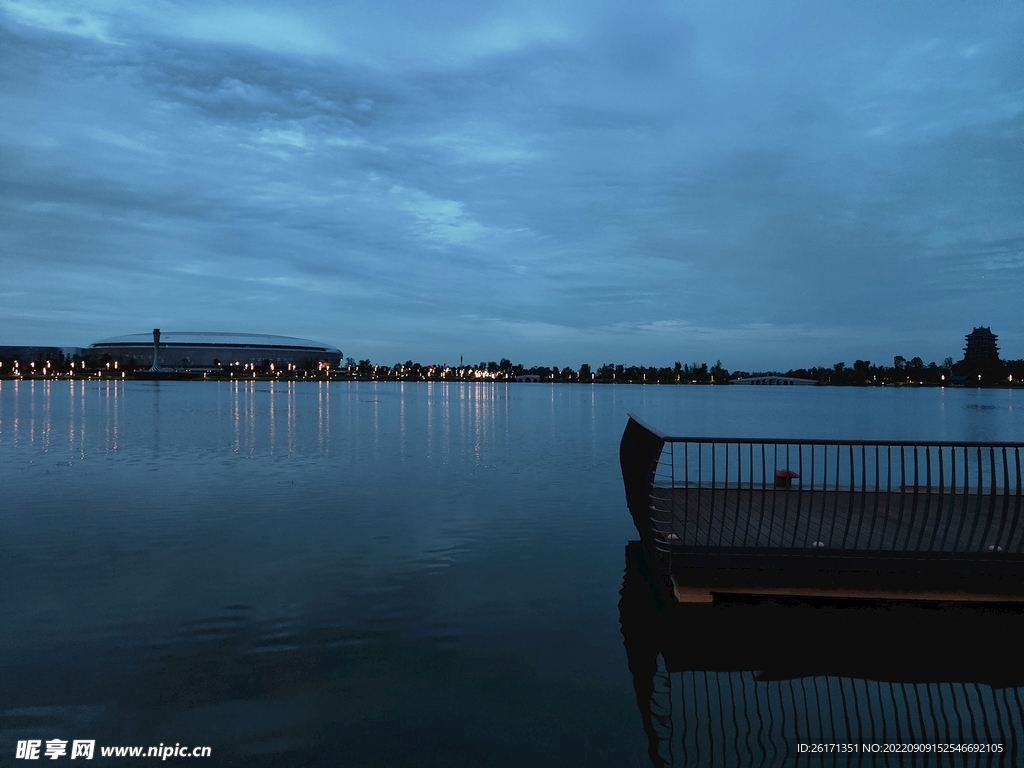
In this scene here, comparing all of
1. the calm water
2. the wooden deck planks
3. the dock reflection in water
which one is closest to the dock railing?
the wooden deck planks

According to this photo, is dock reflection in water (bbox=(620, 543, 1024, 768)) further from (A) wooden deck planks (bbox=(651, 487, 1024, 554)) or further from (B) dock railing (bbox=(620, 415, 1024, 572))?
(A) wooden deck planks (bbox=(651, 487, 1024, 554))

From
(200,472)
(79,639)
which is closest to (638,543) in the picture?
(79,639)

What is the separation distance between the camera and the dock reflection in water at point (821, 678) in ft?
25.3

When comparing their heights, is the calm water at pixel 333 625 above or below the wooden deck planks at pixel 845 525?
below

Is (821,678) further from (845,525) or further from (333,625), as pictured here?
(333,625)

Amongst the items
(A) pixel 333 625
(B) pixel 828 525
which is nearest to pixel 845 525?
(B) pixel 828 525

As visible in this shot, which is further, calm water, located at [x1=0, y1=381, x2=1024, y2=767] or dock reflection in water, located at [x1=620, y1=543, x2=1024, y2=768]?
dock reflection in water, located at [x1=620, y1=543, x2=1024, y2=768]

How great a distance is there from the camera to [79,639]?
9.95m

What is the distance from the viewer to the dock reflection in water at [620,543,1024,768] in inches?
303

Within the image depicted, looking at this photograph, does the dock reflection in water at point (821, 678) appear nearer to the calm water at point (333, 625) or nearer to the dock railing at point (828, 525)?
the calm water at point (333, 625)

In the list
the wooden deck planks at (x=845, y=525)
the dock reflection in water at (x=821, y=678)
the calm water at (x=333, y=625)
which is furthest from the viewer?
the wooden deck planks at (x=845, y=525)

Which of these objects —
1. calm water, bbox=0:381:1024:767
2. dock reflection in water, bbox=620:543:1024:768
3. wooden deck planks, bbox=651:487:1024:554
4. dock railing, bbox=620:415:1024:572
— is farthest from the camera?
wooden deck planks, bbox=651:487:1024:554

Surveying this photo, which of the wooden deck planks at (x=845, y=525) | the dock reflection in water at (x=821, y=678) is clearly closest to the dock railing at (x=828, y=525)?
the wooden deck planks at (x=845, y=525)

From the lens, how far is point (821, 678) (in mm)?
9141
